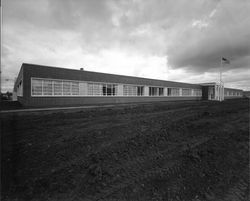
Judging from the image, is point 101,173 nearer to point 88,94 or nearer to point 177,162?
point 177,162

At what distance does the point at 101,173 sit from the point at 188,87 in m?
37.2

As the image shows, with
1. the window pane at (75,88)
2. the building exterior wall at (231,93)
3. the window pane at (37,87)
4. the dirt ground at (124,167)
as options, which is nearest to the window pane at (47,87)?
the window pane at (37,87)

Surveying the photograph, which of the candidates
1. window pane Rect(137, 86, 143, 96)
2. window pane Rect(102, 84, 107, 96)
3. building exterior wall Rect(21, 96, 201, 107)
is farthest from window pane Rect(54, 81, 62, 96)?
window pane Rect(137, 86, 143, 96)

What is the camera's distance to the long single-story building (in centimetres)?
1439

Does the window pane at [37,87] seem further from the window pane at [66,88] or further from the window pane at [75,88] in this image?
the window pane at [75,88]

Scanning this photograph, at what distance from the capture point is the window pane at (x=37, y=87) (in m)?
14.4

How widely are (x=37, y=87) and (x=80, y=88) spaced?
15.9 feet

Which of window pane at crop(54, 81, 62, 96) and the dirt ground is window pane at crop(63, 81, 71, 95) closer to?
window pane at crop(54, 81, 62, 96)

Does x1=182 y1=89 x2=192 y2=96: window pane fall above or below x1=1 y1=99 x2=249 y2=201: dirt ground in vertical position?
above

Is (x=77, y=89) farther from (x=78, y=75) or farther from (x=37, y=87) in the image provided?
(x=37, y=87)

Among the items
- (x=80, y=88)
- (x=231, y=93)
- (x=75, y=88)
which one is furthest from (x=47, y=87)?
(x=231, y=93)

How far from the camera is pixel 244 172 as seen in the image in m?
2.94

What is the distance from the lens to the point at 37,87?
14.7 meters

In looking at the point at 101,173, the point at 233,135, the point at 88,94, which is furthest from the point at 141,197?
the point at 88,94
